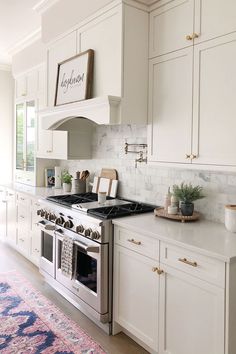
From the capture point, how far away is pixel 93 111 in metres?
2.53

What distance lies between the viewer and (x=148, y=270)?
2055 millimetres

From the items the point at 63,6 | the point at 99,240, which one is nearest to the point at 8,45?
the point at 63,6

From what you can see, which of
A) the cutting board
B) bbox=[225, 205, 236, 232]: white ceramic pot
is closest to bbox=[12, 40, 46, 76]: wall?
the cutting board

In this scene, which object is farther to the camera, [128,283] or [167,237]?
[128,283]

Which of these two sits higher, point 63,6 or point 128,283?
point 63,6

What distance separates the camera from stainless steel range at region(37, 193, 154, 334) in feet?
7.74

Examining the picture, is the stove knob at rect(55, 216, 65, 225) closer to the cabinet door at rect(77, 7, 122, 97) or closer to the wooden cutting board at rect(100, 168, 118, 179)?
the wooden cutting board at rect(100, 168, 118, 179)

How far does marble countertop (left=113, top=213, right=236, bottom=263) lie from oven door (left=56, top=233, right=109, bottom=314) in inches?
11.7

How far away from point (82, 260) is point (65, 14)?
7.54 feet

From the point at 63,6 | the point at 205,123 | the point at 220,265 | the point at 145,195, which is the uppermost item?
the point at 63,6

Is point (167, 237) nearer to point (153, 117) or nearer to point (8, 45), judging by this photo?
point (153, 117)

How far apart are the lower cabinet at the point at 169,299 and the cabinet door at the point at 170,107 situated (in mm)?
680

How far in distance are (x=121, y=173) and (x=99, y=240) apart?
3.30 ft

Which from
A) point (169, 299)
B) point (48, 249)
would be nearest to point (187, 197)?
point (169, 299)
